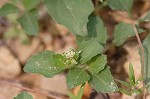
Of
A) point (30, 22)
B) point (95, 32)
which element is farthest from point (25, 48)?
point (95, 32)

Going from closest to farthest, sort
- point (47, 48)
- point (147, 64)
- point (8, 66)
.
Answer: point (147, 64)
point (8, 66)
point (47, 48)

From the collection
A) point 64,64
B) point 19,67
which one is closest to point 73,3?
point 64,64

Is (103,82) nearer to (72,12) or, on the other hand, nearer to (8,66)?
(72,12)

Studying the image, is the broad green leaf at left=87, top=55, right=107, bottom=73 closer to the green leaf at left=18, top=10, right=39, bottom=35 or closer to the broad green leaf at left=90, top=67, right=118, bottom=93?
the broad green leaf at left=90, top=67, right=118, bottom=93

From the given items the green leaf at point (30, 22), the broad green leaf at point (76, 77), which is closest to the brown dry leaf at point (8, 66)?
the green leaf at point (30, 22)

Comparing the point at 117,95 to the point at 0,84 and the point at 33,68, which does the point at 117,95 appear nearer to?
the point at 33,68

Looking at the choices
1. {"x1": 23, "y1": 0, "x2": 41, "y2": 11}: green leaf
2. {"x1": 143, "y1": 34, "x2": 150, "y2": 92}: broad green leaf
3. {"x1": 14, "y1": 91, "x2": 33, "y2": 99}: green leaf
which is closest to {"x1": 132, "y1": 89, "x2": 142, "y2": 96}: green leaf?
{"x1": 143, "y1": 34, "x2": 150, "y2": 92}: broad green leaf
